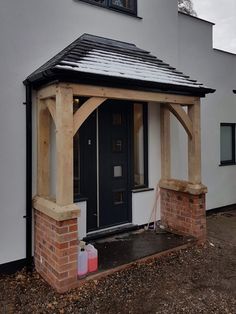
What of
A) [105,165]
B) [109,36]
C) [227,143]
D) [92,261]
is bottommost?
[92,261]

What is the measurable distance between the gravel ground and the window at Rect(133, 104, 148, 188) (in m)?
1.83

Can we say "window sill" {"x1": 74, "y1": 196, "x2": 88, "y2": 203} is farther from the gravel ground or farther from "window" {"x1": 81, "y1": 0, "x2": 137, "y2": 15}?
"window" {"x1": 81, "y1": 0, "x2": 137, "y2": 15}

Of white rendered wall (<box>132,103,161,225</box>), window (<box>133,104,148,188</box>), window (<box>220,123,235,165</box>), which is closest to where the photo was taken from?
white rendered wall (<box>132,103,161,225</box>)

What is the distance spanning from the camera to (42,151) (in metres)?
4.26

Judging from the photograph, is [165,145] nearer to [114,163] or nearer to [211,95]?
[114,163]

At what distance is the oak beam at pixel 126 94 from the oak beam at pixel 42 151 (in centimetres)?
81

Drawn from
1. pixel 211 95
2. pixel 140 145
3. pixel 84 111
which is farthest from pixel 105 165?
pixel 211 95

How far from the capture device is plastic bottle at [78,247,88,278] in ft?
12.3

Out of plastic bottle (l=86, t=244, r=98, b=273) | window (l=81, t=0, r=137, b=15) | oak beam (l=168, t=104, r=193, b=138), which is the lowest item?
plastic bottle (l=86, t=244, r=98, b=273)

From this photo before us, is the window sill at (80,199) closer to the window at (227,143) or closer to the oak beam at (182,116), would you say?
the oak beam at (182,116)

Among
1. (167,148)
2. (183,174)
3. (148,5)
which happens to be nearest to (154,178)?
(167,148)

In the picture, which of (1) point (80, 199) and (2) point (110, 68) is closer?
(2) point (110, 68)

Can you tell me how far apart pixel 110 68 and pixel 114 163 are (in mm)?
1941

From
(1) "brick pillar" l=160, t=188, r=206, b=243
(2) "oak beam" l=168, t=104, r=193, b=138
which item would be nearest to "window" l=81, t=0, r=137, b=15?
(2) "oak beam" l=168, t=104, r=193, b=138
